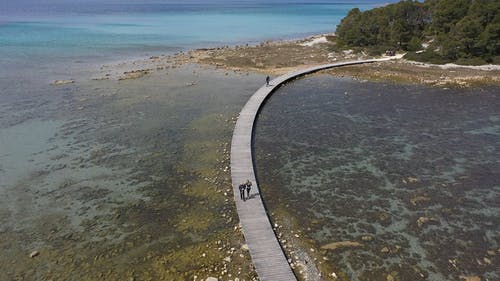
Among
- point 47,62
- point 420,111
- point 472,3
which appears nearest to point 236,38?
point 47,62

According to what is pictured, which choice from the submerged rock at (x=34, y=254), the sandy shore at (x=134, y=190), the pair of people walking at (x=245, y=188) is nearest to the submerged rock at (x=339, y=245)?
the sandy shore at (x=134, y=190)

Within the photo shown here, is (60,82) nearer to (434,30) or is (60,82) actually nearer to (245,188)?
(245,188)

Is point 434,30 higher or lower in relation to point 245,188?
higher

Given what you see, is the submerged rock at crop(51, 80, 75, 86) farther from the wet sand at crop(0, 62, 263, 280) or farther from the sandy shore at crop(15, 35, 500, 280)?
the wet sand at crop(0, 62, 263, 280)

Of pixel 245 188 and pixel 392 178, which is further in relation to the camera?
pixel 392 178

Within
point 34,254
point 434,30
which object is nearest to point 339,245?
point 34,254

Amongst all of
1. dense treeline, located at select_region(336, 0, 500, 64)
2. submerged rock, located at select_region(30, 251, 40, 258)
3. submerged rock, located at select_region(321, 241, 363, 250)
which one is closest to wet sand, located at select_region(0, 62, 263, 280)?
submerged rock, located at select_region(30, 251, 40, 258)
